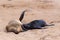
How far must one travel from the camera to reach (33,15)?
29.8 ft

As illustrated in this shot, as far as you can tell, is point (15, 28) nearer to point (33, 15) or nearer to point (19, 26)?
point (19, 26)

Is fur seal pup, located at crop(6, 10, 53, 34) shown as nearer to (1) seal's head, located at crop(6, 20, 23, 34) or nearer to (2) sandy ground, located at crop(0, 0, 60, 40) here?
(1) seal's head, located at crop(6, 20, 23, 34)

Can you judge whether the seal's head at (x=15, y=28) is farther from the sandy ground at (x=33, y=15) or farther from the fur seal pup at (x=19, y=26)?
the sandy ground at (x=33, y=15)

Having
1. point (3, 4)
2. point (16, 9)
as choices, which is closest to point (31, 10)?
point (16, 9)

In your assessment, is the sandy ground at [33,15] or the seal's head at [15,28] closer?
the sandy ground at [33,15]

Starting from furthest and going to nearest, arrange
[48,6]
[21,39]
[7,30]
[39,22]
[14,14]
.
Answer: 1. [48,6]
2. [14,14]
3. [39,22]
4. [7,30]
5. [21,39]

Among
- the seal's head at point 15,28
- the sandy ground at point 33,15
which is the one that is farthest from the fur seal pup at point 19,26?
the sandy ground at point 33,15

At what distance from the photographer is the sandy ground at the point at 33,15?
236 inches

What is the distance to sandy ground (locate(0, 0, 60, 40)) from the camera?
5.98 meters

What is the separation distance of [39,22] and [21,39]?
62.2 inches

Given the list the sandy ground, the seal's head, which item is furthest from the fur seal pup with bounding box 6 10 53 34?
the sandy ground

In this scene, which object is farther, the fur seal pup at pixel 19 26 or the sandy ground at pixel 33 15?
the fur seal pup at pixel 19 26

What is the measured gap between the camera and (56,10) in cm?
1012

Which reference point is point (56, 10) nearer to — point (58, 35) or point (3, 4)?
point (3, 4)
